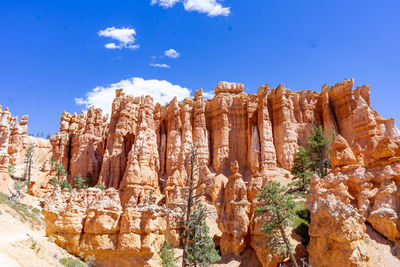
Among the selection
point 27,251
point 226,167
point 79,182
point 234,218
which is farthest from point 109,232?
point 79,182

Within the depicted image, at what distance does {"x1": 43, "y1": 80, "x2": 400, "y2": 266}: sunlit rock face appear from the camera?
49.1ft

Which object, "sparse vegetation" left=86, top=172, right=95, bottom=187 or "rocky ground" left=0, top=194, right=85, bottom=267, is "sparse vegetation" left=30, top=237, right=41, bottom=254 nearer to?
"rocky ground" left=0, top=194, right=85, bottom=267

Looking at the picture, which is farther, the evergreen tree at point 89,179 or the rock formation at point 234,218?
the evergreen tree at point 89,179

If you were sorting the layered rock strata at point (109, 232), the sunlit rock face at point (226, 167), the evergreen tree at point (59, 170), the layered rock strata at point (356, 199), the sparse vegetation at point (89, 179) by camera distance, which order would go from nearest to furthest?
the layered rock strata at point (109, 232)
the sunlit rock face at point (226, 167)
the layered rock strata at point (356, 199)
the evergreen tree at point (59, 170)
the sparse vegetation at point (89, 179)

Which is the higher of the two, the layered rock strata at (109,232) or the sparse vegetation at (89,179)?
the sparse vegetation at (89,179)

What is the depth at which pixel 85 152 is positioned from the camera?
60.0m

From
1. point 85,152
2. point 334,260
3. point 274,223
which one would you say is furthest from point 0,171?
point 85,152

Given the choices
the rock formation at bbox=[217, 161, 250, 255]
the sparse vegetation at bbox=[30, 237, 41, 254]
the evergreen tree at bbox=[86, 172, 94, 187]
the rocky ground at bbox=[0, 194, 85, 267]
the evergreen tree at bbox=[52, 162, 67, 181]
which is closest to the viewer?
the rocky ground at bbox=[0, 194, 85, 267]

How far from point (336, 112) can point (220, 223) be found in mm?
34082

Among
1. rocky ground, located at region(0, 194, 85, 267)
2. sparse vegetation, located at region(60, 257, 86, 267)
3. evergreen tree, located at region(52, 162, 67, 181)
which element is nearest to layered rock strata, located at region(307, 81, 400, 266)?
sparse vegetation, located at region(60, 257, 86, 267)

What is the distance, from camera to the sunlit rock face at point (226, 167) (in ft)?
49.1

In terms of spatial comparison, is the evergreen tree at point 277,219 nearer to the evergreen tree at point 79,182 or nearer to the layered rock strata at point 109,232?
the layered rock strata at point 109,232

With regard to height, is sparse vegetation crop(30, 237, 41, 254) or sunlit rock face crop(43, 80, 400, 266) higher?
sunlit rock face crop(43, 80, 400, 266)

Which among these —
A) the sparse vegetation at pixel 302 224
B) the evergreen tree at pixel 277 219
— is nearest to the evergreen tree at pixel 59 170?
the sparse vegetation at pixel 302 224
